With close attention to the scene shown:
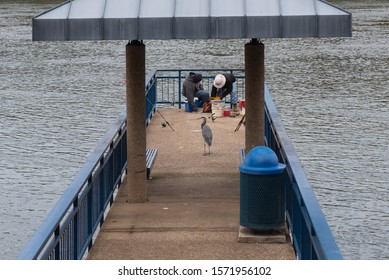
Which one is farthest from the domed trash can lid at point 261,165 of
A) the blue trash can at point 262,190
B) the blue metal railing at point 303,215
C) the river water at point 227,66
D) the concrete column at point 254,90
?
the river water at point 227,66

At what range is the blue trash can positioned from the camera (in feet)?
40.3

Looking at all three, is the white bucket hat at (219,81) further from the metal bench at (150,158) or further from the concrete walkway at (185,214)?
the metal bench at (150,158)

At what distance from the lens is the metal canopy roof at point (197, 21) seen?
12516 mm

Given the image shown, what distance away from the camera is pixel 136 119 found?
14.5 metres

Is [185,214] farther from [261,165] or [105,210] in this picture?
[261,165]

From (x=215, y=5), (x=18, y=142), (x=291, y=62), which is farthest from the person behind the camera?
(x=291, y=62)

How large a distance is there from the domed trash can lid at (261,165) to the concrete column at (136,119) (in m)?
2.50

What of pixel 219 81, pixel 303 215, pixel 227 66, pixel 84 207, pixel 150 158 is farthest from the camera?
pixel 227 66

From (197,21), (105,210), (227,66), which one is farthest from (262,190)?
(227,66)

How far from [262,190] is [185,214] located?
6.26 feet

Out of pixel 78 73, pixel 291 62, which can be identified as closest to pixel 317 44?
pixel 291 62

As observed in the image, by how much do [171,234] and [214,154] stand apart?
5.28 meters
